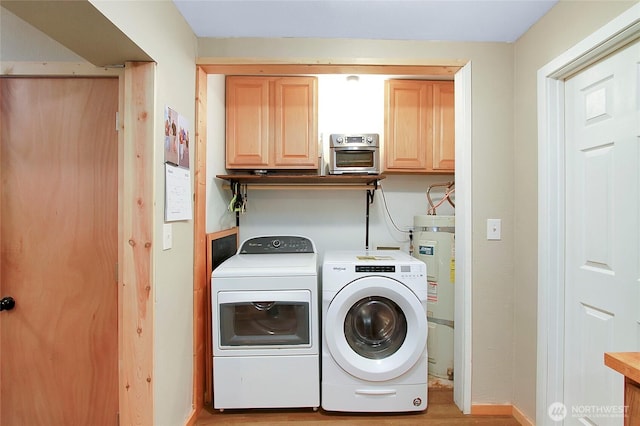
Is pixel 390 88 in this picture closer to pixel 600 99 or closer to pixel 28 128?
pixel 600 99

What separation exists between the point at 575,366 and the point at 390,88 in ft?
6.84

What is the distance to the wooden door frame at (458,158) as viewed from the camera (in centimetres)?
177

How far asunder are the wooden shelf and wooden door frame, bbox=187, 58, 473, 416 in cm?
50

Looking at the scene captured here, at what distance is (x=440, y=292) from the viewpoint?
2135 millimetres

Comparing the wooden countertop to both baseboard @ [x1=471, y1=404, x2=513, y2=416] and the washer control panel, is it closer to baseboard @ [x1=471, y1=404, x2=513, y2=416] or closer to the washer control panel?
baseboard @ [x1=471, y1=404, x2=513, y2=416]

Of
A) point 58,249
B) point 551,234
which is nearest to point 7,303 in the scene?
point 58,249

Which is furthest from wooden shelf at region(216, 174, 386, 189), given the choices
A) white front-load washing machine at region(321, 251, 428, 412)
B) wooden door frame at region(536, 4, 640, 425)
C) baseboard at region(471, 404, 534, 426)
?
baseboard at region(471, 404, 534, 426)

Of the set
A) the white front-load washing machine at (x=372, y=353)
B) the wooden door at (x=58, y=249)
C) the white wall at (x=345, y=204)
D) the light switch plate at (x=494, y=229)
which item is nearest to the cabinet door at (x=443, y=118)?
the white wall at (x=345, y=204)

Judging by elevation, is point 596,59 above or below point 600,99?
above

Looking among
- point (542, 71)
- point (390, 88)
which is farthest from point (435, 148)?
point (542, 71)

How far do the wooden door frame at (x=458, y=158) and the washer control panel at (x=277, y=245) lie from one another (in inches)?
20.1

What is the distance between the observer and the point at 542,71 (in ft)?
5.08

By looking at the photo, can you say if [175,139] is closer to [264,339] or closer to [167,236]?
[167,236]

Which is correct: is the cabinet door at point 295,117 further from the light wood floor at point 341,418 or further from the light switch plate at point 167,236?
the light wood floor at point 341,418
